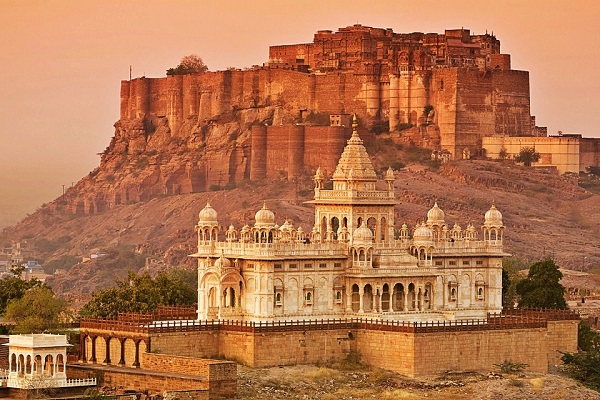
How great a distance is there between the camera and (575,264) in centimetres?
15538

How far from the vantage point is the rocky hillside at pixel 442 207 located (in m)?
160

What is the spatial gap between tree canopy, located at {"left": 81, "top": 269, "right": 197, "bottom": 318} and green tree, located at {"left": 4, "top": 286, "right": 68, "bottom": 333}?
3.18m

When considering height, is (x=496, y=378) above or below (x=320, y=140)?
below

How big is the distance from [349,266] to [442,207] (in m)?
61.2

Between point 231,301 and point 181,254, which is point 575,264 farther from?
point 231,301

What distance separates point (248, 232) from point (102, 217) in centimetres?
9423

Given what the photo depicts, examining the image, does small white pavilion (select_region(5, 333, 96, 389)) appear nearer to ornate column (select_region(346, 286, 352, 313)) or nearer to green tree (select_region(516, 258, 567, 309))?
ornate column (select_region(346, 286, 352, 313))

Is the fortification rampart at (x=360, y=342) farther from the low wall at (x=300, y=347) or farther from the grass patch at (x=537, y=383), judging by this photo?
the grass patch at (x=537, y=383)

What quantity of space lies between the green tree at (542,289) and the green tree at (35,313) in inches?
862

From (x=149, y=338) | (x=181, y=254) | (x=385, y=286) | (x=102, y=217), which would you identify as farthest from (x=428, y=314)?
(x=102, y=217)

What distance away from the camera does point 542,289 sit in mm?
114000

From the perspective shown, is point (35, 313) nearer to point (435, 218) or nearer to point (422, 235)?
point (422, 235)

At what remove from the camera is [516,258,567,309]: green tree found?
4471 inches

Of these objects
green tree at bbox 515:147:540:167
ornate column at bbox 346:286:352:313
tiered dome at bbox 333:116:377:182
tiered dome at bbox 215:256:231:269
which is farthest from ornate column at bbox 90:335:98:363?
green tree at bbox 515:147:540:167
